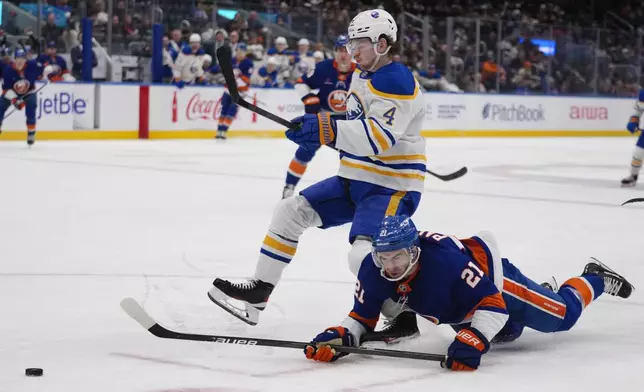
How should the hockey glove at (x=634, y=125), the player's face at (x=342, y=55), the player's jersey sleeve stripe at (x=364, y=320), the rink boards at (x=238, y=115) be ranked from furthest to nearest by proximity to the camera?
1. the rink boards at (x=238, y=115)
2. the hockey glove at (x=634, y=125)
3. the player's face at (x=342, y=55)
4. the player's jersey sleeve stripe at (x=364, y=320)

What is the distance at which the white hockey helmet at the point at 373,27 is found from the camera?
3623mm

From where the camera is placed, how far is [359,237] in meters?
3.54

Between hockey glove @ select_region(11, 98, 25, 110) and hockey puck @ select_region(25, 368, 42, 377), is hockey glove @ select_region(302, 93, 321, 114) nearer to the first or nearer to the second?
hockey puck @ select_region(25, 368, 42, 377)

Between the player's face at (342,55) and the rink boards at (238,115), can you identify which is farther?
the rink boards at (238,115)

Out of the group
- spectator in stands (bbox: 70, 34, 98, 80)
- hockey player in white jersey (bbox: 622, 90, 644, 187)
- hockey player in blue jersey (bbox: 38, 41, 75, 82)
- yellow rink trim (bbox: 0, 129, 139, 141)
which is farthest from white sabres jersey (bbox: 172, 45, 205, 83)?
hockey player in white jersey (bbox: 622, 90, 644, 187)

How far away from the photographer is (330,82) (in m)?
8.09

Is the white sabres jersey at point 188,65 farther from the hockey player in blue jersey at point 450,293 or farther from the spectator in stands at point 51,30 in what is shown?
the hockey player in blue jersey at point 450,293

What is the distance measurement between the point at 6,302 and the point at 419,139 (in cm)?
171

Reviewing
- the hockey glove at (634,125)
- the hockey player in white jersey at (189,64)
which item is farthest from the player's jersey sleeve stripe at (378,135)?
the hockey player in white jersey at (189,64)

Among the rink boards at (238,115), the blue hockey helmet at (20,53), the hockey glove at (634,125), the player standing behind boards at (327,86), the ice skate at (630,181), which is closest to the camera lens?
the player standing behind boards at (327,86)

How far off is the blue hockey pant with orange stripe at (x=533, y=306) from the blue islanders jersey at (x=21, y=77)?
34.8 feet

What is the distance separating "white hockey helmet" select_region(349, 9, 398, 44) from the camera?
11.9ft

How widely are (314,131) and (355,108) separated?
0.32 meters

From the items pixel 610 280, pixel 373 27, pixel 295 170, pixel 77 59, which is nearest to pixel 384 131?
pixel 373 27
